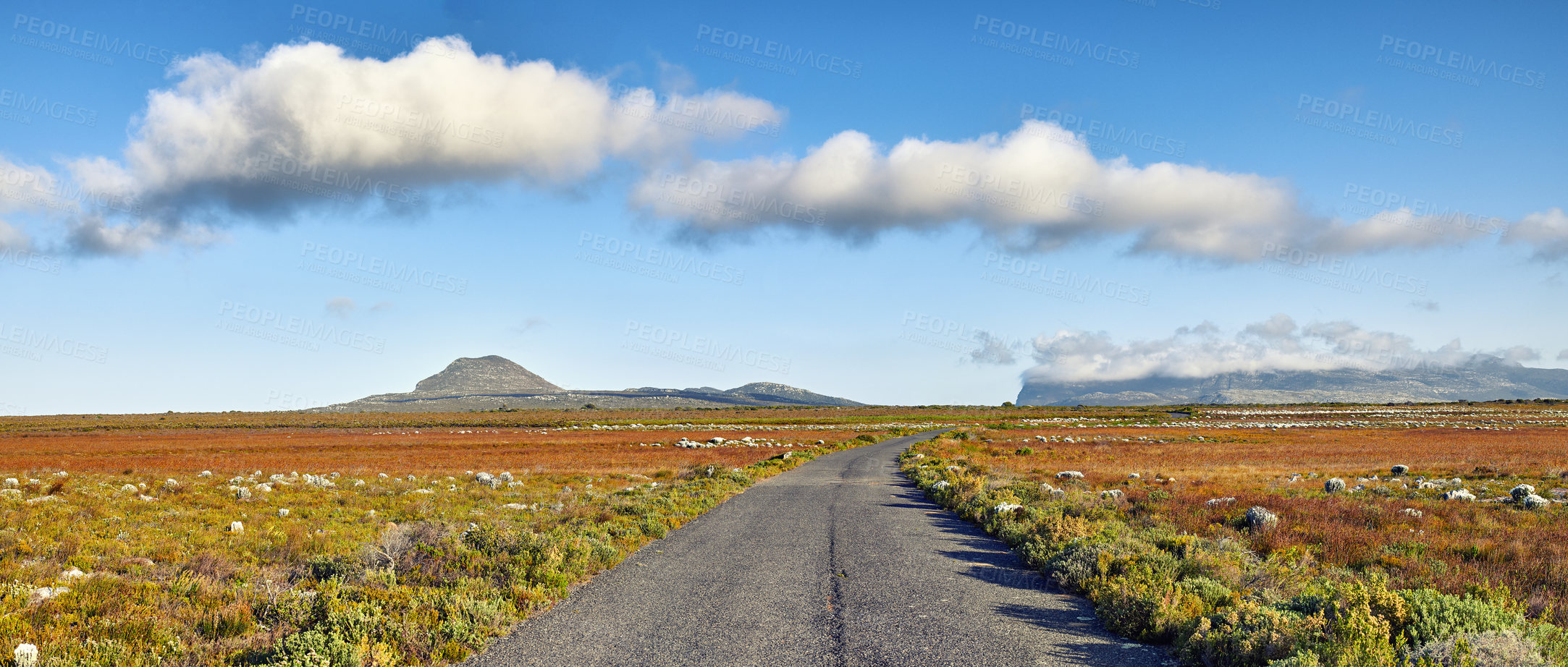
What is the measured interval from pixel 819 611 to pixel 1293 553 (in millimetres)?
8827

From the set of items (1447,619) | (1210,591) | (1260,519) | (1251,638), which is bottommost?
(1260,519)

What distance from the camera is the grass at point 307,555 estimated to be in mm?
7441

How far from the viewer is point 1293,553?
11781mm

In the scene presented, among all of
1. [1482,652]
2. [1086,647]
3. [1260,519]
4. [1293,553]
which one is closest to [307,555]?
[1086,647]

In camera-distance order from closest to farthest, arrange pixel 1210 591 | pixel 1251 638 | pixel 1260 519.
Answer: pixel 1251 638, pixel 1210 591, pixel 1260 519

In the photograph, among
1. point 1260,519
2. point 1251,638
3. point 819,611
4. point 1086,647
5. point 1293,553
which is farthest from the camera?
point 1260,519

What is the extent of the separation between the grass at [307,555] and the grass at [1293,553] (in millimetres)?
7837

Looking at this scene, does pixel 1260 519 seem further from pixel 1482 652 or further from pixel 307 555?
pixel 307 555

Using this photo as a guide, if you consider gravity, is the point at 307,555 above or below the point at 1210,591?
below

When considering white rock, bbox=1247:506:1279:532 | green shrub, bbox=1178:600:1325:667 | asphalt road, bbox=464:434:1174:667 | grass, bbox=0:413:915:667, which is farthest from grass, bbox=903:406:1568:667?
grass, bbox=0:413:915:667

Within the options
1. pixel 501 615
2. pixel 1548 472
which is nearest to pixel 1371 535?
pixel 501 615

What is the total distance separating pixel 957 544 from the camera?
1396 cm

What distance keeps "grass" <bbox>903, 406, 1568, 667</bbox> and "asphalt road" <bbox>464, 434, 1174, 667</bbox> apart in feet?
2.51

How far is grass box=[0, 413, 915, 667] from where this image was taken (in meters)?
7.44
